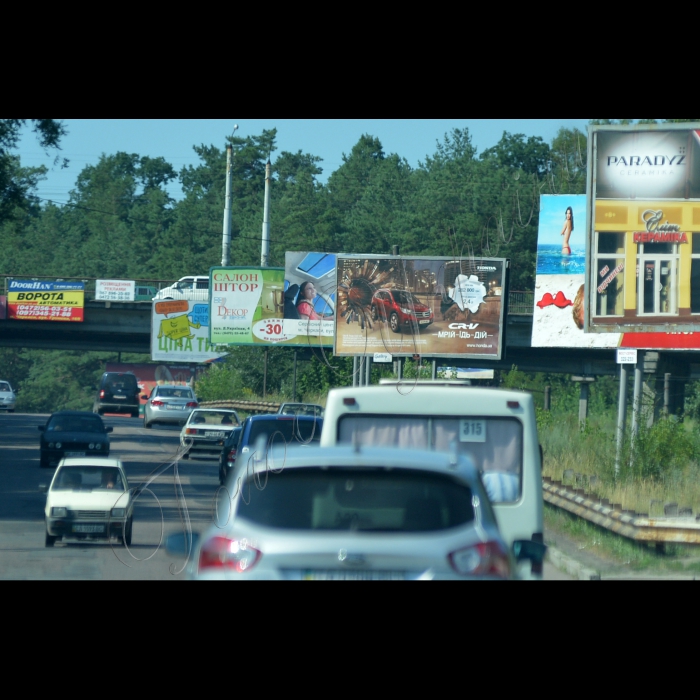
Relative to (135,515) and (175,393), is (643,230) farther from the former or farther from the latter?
(175,393)

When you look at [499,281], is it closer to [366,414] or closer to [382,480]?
[366,414]

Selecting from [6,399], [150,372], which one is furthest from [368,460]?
[150,372]

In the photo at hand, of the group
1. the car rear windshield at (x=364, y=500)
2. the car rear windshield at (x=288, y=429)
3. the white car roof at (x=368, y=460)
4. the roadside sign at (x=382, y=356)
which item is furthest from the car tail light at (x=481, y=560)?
the roadside sign at (x=382, y=356)

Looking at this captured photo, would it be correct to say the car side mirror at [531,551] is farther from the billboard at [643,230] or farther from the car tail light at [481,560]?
the billboard at [643,230]

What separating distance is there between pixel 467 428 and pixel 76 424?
66.2 ft

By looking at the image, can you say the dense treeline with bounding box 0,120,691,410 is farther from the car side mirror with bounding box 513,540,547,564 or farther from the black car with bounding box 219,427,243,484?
the car side mirror with bounding box 513,540,547,564

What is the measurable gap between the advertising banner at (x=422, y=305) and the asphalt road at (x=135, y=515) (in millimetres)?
6779

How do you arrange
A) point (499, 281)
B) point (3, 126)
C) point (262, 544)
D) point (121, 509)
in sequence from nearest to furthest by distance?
point (262, 544)
point (121, 509)
point (3, 126)
point (499, 281)

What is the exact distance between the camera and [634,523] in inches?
464

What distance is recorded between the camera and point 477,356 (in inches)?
1355

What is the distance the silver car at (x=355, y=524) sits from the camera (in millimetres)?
5172

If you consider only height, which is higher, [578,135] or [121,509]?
[578,135]

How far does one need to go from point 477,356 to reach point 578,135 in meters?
44.2

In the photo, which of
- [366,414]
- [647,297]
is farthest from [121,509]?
[647,297]
